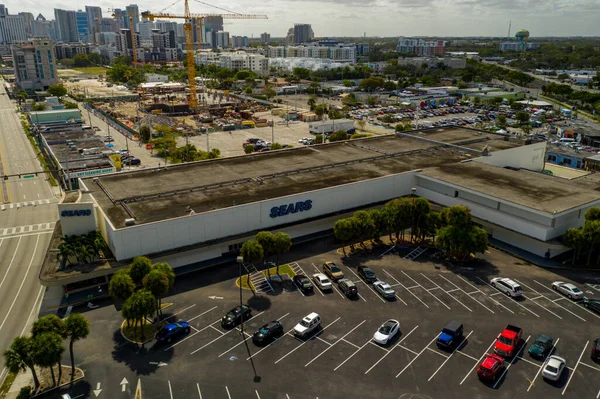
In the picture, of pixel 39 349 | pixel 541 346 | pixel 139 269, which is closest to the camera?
pixel 39 349

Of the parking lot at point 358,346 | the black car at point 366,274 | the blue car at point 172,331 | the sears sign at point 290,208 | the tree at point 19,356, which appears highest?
the sears sign at point 290,208

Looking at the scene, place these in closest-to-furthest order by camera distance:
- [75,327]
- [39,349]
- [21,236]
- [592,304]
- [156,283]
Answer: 1. [39,349]
2. [75,327]
3. [156,283]
4. [592,304]
5. [21,236]

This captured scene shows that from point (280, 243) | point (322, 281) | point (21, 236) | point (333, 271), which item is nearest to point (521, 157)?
point (333, 271)

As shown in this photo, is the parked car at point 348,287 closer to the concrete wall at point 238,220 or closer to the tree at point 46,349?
the concrete wall at point 238,220

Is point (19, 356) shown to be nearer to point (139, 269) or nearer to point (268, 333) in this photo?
point (139, 269)

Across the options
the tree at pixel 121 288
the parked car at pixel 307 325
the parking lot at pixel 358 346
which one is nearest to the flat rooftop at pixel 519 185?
the parking lot at pixel 358 346
